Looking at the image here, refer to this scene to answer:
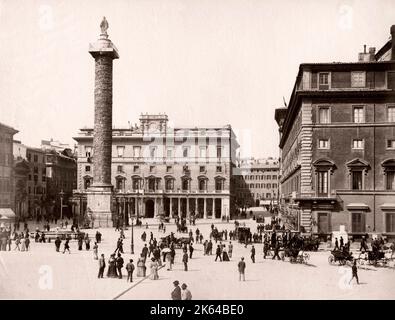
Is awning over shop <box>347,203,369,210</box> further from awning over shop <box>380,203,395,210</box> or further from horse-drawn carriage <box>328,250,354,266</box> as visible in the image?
horse-drawn carriage <box>328,250,354,266</box>

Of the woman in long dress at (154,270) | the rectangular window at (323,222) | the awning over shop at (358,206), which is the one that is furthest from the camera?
the rectangular window at (323,222)

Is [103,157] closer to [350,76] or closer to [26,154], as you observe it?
[26,154]

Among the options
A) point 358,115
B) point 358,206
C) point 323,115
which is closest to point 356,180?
point 358,206

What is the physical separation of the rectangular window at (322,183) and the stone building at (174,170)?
151 ft

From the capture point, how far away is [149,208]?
82.6m

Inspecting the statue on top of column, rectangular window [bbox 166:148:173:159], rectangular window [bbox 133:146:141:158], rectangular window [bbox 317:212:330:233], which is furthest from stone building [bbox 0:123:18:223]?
rectangular window [bbox 166:148:173:159]

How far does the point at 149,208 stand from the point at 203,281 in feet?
204

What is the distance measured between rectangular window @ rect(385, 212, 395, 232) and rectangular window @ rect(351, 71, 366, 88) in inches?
331

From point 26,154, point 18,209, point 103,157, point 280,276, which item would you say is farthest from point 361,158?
point 26,154

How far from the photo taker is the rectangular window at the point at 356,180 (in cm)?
3422

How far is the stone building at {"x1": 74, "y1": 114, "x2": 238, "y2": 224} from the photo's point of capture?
266 ft

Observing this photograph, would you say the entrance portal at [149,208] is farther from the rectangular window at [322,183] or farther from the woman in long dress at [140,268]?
the woman in long dress at [140,268]

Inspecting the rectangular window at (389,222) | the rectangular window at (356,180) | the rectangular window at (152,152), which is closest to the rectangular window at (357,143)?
the rectangular window at (356,180)

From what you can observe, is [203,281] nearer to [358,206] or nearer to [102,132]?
[358,206]
